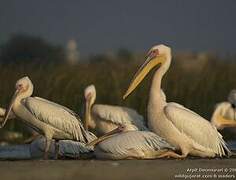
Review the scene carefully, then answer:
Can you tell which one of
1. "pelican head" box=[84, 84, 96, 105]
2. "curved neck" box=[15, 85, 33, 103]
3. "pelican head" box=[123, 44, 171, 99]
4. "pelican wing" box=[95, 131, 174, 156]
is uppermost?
"pelican head" box=[123, 44, 171, 99]

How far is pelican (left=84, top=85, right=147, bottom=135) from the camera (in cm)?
955

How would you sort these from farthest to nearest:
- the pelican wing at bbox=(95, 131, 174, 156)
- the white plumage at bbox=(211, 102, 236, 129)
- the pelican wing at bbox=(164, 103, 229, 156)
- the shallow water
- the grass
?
the grass
the white plumage at bbox=(211, 102, 236, 129)
the pelican wing at bbox=(164, 103, 229, 156)
the pelican wing at bbox=(95, 131, 174, 156)
the shallow water

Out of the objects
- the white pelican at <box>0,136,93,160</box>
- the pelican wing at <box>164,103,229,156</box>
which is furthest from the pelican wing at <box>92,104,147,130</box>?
the pelican wing at <box>164,103,229,156</box>

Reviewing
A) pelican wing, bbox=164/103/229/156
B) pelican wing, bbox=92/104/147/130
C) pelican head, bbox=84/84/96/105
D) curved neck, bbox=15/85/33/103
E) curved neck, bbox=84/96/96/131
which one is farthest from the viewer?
pelican head, bbox=84/84/96/105

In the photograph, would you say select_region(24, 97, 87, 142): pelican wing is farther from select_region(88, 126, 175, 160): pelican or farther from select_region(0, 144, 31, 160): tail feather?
select_region(88, 126, 175, 160): pelican

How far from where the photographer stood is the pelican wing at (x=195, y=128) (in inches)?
314

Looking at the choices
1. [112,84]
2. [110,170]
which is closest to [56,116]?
[110,170]

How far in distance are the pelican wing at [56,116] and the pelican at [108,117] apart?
1.03 m

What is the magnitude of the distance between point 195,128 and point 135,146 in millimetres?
952

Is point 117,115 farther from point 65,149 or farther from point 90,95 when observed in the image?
point 65,149

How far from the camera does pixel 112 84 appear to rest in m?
13.4

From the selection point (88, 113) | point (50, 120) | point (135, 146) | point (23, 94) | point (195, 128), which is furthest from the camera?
point (88, 113)

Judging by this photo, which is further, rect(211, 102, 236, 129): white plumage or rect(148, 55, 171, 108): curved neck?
rect(211, 102, 236, 129): white plumage

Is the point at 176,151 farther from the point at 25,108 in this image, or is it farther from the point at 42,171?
the point at 42,171
